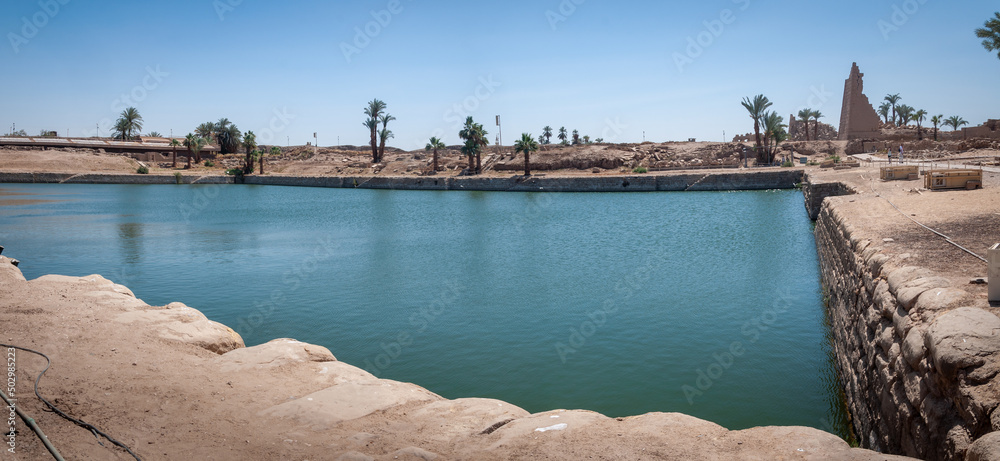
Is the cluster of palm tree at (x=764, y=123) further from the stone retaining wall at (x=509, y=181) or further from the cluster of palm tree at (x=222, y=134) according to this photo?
the cluster of palm tree at (x=222, y=134)

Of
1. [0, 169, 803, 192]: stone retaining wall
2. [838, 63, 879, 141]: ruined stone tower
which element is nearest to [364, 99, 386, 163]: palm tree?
[0, 169, 803, 192]: stone retaining wall

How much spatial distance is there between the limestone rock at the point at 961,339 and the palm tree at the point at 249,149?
87.2m

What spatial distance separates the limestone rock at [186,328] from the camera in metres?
8.98

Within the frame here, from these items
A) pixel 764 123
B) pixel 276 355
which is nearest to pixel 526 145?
pixel 764 123

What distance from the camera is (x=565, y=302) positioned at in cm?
1516

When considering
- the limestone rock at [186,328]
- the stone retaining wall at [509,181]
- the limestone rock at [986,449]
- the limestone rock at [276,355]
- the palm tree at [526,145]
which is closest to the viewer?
the limestone rock at [986,449]

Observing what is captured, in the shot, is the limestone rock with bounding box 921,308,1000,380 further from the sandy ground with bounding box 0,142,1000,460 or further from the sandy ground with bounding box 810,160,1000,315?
the sandy ground with bounding box 0,142,1000,460

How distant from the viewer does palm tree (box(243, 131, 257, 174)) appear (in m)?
81.6

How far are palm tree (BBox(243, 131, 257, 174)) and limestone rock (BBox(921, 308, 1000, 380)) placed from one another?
87.2 metres

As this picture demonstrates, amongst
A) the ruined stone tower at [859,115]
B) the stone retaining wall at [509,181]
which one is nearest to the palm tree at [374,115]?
the stone retaining wall at [509,181]

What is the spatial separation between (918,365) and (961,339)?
0.60 m

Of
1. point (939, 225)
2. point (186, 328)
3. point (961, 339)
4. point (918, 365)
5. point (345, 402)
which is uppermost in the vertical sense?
point (939, 225)

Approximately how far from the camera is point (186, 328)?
9312 mm

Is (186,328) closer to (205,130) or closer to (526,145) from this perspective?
(526,145)
